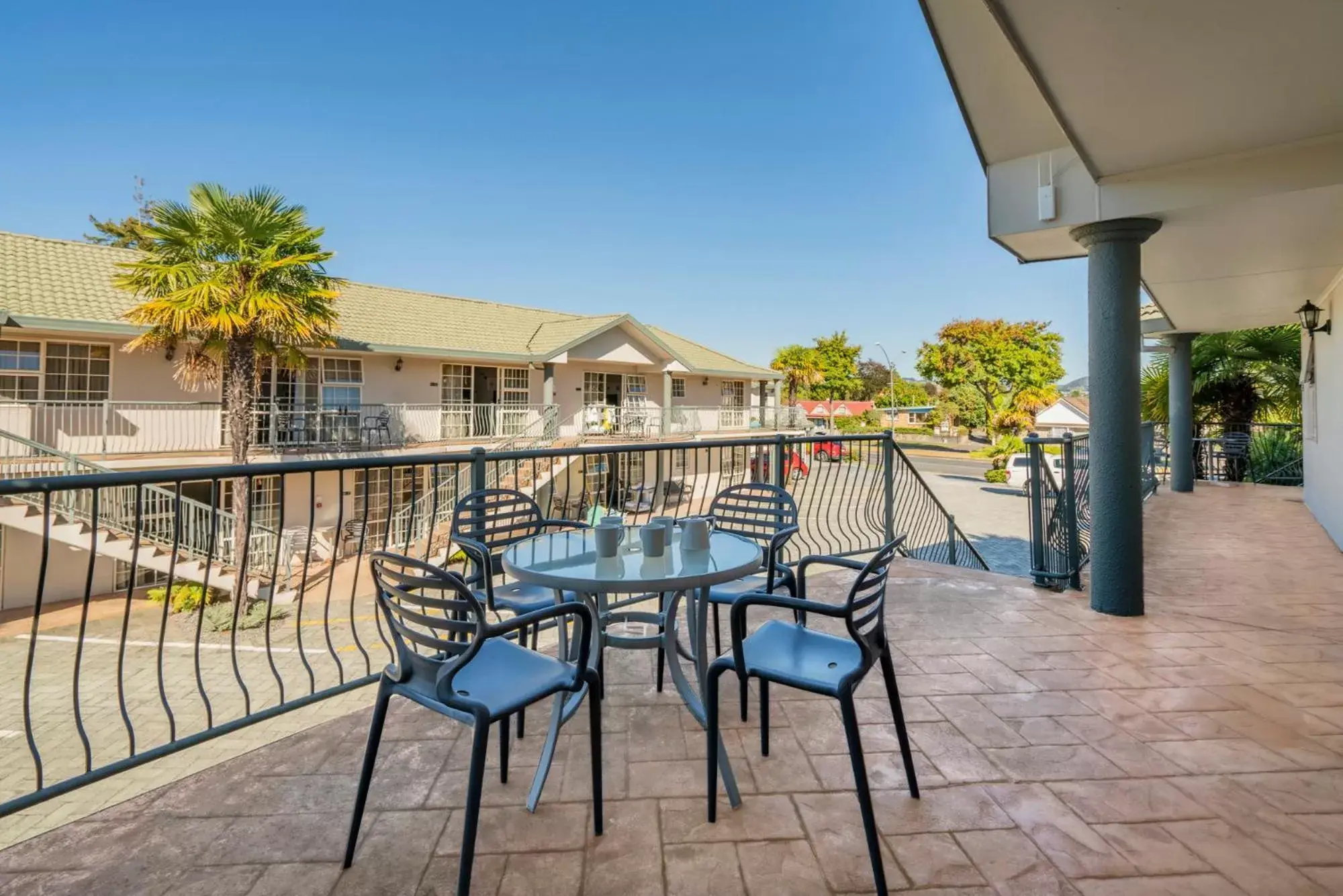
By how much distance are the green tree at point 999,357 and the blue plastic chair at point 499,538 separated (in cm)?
3576

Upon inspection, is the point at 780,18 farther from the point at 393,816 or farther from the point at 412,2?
the point at 393,816

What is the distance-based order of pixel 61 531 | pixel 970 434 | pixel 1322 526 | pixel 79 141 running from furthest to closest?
pixel 970 434 → pixel 79 141 → pixel 61 531 → pixel 1322 526

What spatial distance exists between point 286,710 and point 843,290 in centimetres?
4681

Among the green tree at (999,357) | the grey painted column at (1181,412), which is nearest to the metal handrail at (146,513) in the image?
the grey painted column at (1181,412)

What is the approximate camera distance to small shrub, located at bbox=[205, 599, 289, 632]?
10.5 meters

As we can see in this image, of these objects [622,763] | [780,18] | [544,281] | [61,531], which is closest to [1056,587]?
[622,763]

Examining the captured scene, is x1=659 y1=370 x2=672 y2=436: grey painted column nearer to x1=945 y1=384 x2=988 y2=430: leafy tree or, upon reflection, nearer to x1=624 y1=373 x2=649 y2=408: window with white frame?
x1=624 y1=373 x2=649 y2=408: window with white frame

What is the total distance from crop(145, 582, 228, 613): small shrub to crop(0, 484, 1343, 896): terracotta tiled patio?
1190 cm

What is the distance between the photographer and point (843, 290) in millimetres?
45125

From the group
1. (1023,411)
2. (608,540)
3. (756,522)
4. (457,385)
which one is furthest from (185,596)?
(1023,411)

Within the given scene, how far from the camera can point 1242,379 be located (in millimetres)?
11352

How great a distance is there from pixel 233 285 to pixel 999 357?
119 feet

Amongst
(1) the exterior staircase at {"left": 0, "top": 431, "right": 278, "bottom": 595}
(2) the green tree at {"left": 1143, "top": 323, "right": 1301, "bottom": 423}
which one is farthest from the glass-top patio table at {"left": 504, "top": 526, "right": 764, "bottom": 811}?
(2) the green tree at {"left": 1143, "top": 323, "right": 1301, "bottom": 423}

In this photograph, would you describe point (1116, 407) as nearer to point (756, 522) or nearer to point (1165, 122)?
point (1165, 122)
